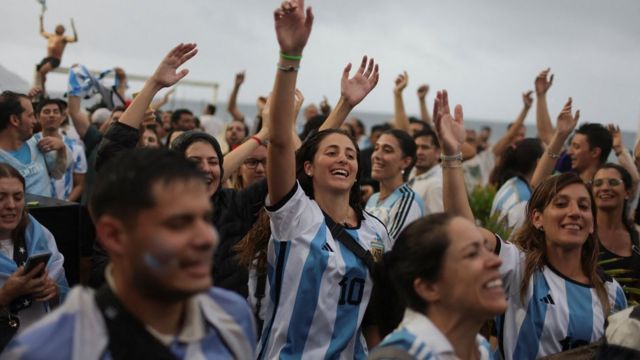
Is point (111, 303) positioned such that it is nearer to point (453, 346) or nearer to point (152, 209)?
point (152, 209)

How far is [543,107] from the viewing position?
7.68 m

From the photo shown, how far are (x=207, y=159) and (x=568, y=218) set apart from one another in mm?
1926

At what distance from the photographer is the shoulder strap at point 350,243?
3.54 m

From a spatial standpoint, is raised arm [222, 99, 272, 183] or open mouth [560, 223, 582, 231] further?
raised arm [222, 99, 272, 183]

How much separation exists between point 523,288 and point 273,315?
123 cm

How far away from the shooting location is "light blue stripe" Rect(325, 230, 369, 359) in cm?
346

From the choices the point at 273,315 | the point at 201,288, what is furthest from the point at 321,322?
the point at 201,288

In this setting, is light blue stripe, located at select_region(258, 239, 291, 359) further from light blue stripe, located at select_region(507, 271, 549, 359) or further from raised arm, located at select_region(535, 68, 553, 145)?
raised arm, located at select_region(535, 68, 553, 145)

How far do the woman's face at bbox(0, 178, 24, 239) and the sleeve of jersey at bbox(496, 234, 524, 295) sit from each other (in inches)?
96.2

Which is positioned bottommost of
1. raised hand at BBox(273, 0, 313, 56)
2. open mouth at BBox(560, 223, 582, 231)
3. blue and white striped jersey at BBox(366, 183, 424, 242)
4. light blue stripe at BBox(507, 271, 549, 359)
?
light blue stripe at BBox(507, 271, 549, 359)

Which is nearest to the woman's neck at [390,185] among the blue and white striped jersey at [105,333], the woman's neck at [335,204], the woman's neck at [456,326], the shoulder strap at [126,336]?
the woman's neck at [335,204]

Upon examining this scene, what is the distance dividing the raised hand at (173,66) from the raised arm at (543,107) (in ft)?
14.2

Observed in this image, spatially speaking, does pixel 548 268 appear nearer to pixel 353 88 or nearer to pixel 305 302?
pixel 305 302

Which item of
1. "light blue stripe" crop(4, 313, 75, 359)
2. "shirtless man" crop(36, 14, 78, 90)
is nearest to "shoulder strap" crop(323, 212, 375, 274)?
"light blue stripe" crop(4, 313, 75, 359)
